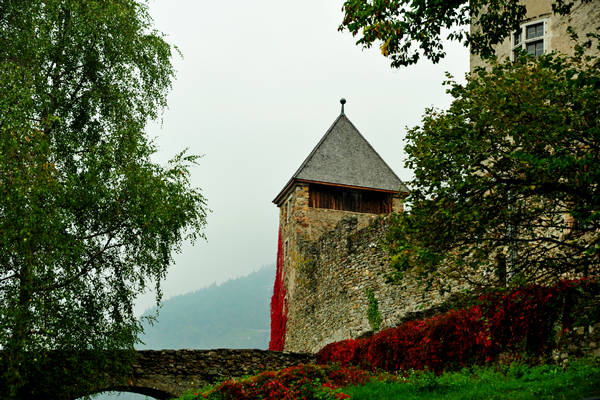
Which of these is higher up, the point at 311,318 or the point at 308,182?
the point at 308,182

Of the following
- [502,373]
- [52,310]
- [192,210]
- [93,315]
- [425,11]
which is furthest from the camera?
[192,210]

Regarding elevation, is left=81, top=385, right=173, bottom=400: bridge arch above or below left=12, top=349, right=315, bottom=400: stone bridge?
below

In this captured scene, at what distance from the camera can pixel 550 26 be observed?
1722 cm

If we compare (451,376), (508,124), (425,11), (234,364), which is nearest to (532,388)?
(451,376)

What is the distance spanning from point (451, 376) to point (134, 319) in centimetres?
690

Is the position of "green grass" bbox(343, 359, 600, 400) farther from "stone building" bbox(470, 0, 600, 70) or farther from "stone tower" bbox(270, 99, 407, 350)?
"stone tower" bbox(270, 99, 407, 350)

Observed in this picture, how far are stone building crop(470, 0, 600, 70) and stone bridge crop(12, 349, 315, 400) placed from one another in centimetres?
1089

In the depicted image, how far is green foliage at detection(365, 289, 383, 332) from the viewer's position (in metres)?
18.7

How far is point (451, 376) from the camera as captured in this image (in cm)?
1127

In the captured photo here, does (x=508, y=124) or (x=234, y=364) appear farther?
(x=234, y=364)

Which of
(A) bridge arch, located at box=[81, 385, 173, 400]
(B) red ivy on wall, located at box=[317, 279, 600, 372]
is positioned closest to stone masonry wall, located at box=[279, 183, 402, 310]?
(A) bridge arch, located at box=[81, 385, 173, 400]

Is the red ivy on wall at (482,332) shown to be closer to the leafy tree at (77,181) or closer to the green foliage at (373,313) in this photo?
the green foliage at (373,313)

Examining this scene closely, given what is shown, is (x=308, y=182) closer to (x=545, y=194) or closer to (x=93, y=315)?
(x=93, y=315)

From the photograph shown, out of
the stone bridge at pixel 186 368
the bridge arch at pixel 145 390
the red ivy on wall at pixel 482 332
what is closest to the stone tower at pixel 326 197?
the stone bridge at pixel 186 368
